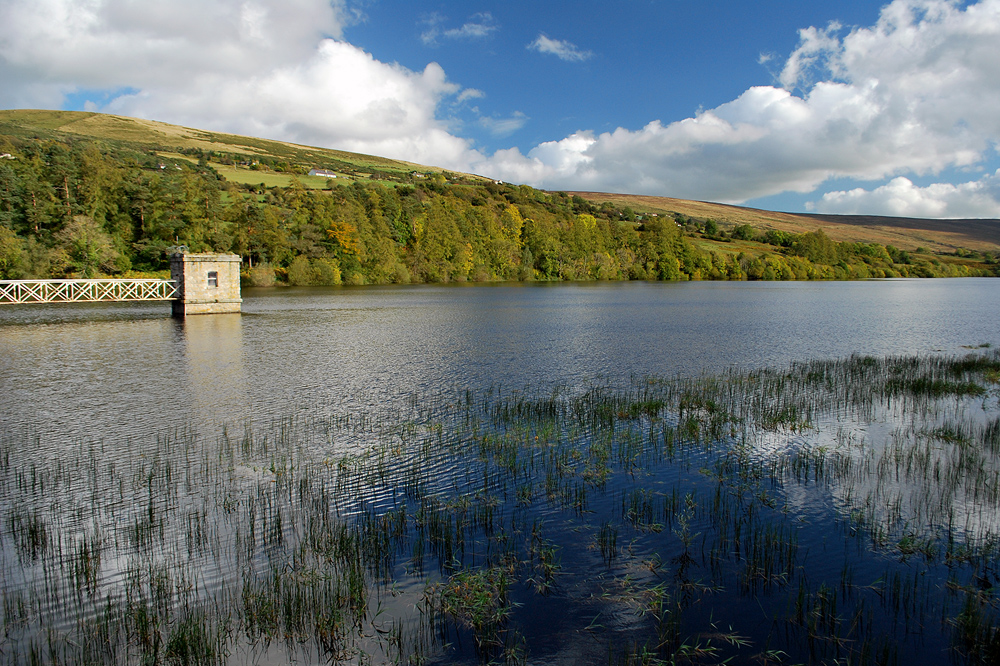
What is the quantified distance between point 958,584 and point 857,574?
845mm

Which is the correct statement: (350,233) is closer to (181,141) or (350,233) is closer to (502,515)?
(502,515)

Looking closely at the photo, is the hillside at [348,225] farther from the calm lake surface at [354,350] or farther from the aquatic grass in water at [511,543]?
the aquatic grass in water at [511,543]

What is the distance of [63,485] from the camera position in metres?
8.45

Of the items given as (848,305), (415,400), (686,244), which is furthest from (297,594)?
(686,244)

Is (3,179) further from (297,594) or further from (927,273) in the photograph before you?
(927,273)

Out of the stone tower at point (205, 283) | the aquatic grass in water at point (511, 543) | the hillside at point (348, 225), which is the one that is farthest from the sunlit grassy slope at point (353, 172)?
the aquatic grass in water at point (511, 543)

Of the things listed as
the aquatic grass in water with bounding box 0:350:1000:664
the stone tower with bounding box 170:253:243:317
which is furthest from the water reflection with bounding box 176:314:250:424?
the stone tower with bounding box 170:253:243:317

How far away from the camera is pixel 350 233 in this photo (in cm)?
8388

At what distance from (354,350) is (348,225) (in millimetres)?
65610

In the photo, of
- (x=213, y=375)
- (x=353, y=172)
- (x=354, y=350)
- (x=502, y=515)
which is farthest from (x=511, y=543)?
(x=353, y=172)

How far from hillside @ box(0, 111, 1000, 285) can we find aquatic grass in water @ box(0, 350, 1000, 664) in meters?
59.9

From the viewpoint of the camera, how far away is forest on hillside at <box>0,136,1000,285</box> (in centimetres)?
6112

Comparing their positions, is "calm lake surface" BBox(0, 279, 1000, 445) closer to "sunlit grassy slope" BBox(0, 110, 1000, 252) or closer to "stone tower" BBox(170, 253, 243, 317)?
"stone tower" BBox(170, 253, 243, 317)

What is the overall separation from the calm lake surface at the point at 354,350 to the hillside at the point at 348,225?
93.5 ft
